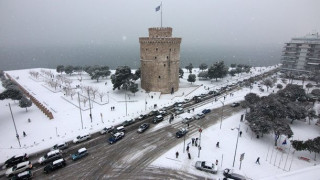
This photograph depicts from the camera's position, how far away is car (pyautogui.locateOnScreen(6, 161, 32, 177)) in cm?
1950

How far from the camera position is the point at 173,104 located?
40000 millimetres

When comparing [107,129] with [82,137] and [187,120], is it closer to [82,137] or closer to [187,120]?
[82,137]

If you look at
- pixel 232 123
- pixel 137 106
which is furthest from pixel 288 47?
pixel 137 106

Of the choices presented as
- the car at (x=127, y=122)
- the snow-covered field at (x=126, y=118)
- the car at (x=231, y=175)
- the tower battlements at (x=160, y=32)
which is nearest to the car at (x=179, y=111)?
the snow-covered field at (x=126, y=118)

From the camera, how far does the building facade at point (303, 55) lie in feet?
234

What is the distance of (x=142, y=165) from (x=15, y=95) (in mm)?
32545

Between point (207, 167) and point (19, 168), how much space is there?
20.4 metres

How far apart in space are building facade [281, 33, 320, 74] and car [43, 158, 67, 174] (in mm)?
85634

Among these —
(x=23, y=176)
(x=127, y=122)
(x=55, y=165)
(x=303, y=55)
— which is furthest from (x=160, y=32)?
(x=303, y=55)

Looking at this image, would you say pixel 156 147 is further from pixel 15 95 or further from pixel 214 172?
pixel 15 95

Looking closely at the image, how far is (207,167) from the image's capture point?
20094 mm

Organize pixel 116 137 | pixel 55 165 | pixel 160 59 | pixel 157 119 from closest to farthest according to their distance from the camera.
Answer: pixel 55 165 < pixel 116 137 < pixel 157 119 < pixel 160 59

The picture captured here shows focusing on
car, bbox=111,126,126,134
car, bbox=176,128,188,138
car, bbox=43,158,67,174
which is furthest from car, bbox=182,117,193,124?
car, bbox=43,158,67,174

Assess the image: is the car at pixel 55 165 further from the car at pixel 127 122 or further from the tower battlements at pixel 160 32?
the tower battlements at pixel 160 32
